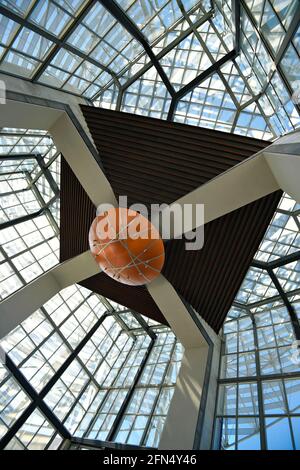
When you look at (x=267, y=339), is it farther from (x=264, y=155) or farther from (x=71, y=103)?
(x=71, y=103)

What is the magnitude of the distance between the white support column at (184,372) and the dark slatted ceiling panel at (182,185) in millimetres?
646

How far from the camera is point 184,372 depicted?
14758 mm

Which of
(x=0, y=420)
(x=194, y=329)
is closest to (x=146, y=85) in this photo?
(x=194, y=329)

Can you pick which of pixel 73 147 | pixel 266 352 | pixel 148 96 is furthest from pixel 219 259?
pixel 148 96

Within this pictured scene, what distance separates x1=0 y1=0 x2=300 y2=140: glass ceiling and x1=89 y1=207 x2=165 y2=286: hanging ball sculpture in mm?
5422

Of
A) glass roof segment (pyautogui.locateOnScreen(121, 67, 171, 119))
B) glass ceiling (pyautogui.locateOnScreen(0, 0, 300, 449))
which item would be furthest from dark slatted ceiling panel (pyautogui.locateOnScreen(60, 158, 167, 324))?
glass roof segment (pyautogui.locateOnScreen(121, 67, 171, 119))

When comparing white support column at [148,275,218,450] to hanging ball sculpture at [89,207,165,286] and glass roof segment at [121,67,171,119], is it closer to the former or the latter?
hanging ball sculpture at [89,207,165,286]

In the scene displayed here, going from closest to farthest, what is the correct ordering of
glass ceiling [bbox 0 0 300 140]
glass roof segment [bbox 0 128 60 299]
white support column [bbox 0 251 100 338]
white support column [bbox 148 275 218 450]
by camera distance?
glass ceiling [bbox 0 0 300 140]
white support column [bbox 148 275 218 450]
white support column [bbox 0 251 100 338]
glass roof segment [bbox 0 128 60 299]

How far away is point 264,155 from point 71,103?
26.5ft

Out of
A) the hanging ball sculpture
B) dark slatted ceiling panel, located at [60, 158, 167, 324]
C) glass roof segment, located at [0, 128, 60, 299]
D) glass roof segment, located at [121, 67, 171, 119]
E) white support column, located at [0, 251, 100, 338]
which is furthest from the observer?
glass roof segment, located at [0, 128, 60, 299]

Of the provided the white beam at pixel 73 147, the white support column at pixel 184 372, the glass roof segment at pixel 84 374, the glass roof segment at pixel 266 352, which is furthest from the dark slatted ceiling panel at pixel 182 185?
the glass roof segment at pixel 84 374

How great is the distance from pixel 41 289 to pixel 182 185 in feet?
27.8

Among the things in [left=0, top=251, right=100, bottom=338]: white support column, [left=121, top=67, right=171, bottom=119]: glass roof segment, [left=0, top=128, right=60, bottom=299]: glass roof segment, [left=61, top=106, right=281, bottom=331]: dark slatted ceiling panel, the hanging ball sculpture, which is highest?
[left=121, top=67, right=171, bottom=119]: glass roof segment

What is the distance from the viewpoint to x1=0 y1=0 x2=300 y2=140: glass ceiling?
10133 millimetres
